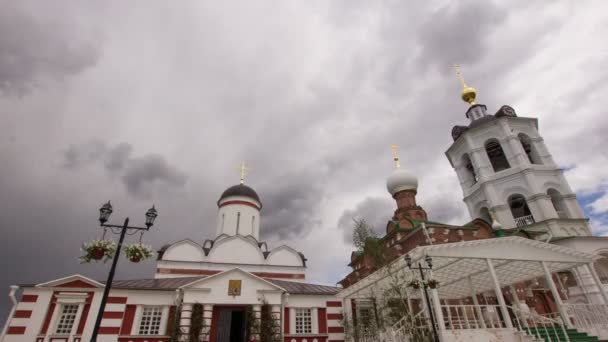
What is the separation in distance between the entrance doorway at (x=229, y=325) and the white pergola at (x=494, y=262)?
312 inches

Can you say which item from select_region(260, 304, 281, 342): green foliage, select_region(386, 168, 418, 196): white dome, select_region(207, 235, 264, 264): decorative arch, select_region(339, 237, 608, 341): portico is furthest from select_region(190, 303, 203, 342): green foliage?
select_region(386, 168, 418, 196): white dome

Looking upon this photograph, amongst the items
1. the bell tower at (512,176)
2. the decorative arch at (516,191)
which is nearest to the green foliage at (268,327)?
the bell tower at (512,176)

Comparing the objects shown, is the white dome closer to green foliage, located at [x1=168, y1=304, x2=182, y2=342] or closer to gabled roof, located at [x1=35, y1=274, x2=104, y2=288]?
green foliage, located at [x1=168, y1=304, x2=182, y2=342]

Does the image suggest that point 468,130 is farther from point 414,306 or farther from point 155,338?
point 155,338

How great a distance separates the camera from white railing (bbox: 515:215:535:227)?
90.5 feet

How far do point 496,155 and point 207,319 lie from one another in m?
31.9

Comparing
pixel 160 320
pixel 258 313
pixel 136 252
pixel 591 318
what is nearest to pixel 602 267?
pixel 591 318

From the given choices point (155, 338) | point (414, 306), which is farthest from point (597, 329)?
point (155, 338)

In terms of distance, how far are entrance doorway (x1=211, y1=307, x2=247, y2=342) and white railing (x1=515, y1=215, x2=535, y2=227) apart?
85.9 feet

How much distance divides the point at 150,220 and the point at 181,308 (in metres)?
7.95

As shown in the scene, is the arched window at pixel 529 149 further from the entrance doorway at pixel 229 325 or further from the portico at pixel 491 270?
the entrance doorway at pixel 229 325

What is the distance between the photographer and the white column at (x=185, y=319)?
1531 centimetres

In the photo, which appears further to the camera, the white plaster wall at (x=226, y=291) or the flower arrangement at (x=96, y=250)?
the white plaster wall at (x=226, y=291)

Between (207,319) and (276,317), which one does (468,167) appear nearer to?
(276,317)
